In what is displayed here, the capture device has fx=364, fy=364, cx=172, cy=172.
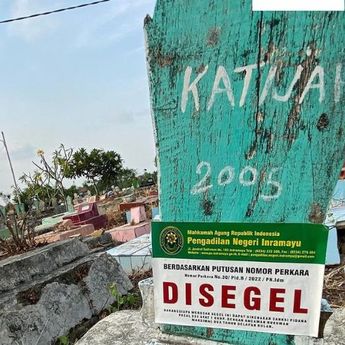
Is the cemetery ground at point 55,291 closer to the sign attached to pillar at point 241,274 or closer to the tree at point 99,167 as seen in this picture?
the sign attached to pillar at point 241,274

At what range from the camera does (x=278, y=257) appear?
1051 mm

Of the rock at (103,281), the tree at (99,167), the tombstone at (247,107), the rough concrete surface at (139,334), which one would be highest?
the tombstone at (247,107)

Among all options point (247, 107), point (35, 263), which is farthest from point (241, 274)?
point (35, 263)

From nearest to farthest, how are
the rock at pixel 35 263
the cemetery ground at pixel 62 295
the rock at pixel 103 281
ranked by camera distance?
the cemetery ground at pixel 62 295 → the rock at pixel 35 263 → the rock at pixel 103 281

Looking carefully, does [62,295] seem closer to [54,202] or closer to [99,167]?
[54,202]

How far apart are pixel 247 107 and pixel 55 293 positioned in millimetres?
2250

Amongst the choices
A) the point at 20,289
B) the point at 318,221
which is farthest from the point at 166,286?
the point at 20,289

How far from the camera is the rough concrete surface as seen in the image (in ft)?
4.03

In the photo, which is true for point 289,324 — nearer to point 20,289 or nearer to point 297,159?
point 297,159

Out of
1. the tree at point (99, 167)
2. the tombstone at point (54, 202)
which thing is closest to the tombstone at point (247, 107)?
the tombstone at point (54, 202)

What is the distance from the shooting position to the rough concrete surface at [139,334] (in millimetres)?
1229

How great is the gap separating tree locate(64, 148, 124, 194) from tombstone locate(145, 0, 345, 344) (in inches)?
1297

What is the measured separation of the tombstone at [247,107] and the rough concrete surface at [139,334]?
24 cm

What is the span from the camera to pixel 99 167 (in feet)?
116
